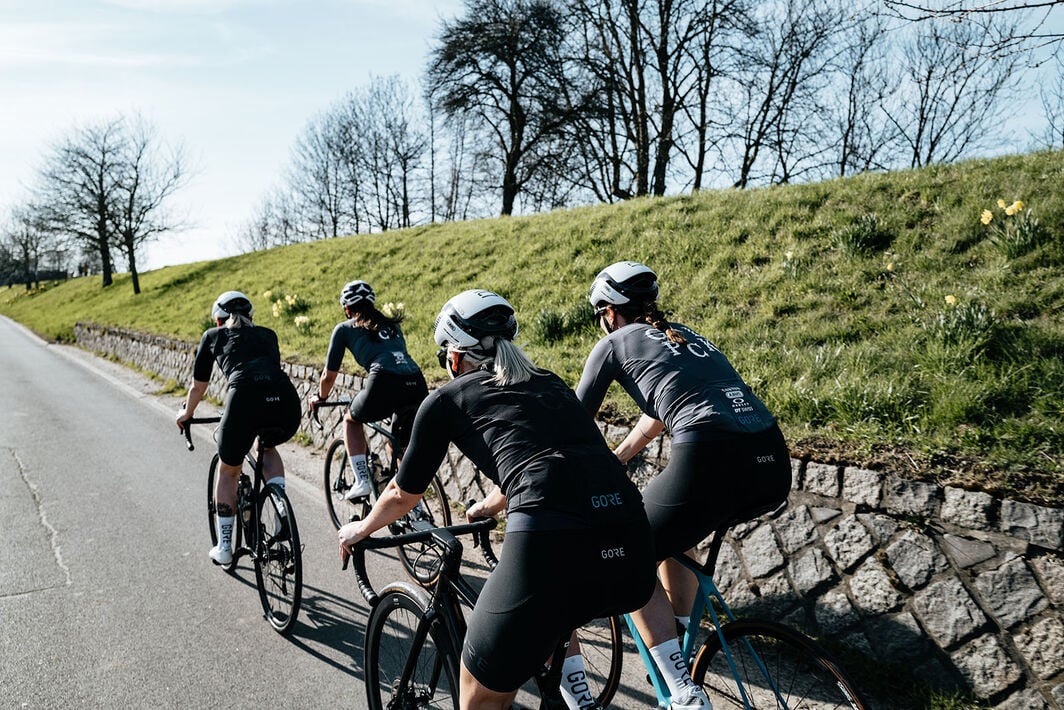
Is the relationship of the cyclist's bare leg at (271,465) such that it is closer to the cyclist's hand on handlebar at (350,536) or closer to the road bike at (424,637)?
the road bike at (424,637)

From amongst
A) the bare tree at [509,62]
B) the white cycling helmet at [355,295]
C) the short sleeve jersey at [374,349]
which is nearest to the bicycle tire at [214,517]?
the short sleeve jersey at [374,349]

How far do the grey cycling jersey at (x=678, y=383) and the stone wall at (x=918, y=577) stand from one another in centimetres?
135

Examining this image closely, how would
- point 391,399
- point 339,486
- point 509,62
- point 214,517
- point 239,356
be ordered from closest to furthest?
point 239,356, point 391,399, point 214,517, point 339,486, point 509,62

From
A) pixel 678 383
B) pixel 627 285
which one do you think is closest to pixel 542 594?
pixel 678 383

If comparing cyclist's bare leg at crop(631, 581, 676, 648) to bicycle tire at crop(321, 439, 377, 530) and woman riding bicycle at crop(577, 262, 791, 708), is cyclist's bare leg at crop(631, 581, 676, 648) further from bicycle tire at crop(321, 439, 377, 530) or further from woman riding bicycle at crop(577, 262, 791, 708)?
bicycle tire at crop(321, 439, 377, 530)

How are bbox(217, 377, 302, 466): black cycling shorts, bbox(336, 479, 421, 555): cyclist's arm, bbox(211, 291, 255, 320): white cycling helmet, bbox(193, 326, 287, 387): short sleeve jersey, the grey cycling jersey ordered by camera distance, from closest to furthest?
bbox(336, 479, 421, 555): cyclist's arm
the grey cycling jersey
bbox(217, 377, 302, 466): black cycling shorts
bbox(193, 326, 287, 387): short sleeve jersey
bbox(211, 291, 255, 320): white cycling helmet

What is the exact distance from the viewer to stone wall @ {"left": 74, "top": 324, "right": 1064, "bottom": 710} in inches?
131

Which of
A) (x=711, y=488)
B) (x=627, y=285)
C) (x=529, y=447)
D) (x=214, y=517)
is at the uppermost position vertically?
(x=627, y=285)

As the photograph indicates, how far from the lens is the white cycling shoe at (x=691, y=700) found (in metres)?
2.65

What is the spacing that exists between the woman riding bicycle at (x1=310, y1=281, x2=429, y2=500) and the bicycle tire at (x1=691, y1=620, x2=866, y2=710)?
11.2ft

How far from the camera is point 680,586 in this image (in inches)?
131

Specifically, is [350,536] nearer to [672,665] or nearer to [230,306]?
[672,665]

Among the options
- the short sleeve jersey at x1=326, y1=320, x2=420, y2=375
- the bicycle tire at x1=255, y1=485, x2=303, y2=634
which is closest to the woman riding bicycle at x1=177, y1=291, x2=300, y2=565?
the bicycle tire at x1=255, y1=485, x2=303, y2=634

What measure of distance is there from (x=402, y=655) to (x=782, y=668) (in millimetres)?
1602
